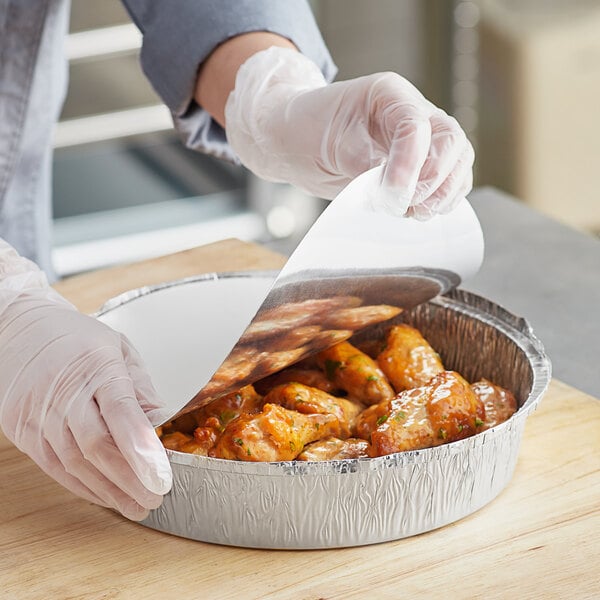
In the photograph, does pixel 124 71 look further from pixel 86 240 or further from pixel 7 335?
pixel 7 335

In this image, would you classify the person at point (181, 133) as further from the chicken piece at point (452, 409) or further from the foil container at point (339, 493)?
the chicken piece at point (452, 409)

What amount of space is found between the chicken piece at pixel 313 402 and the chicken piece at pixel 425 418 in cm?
2

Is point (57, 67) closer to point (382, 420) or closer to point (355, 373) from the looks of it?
point (355, 373)

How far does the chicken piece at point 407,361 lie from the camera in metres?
1.32

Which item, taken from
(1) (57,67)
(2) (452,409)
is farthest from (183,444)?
(1) (57,67)

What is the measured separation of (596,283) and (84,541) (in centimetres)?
99

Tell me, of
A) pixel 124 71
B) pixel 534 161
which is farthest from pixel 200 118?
pixel 534 161

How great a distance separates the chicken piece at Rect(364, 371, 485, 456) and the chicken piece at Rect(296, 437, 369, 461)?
0.6 inches

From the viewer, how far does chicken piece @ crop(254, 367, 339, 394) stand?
4.39ft

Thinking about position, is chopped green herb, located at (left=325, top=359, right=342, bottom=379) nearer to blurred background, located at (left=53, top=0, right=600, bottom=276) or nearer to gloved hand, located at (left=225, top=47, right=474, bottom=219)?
gloved hand, located at (left=225, top=47, right=474, bottom=219)

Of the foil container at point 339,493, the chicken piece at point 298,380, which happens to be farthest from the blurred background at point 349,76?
the foil container at point 339,493

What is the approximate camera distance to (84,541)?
45.6 inches

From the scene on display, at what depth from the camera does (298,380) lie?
1.35 metres

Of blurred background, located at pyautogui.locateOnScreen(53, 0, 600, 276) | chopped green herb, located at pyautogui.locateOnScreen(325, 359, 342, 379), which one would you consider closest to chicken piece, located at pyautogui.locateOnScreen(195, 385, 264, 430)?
chopped green herb, located at pyautogui.locateOnScreen(325, 359, 342, 379)
